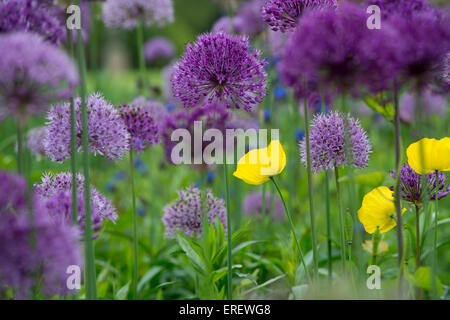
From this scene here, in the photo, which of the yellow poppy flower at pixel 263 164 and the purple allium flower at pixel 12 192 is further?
the yellow poppy flower at pixel 263 164

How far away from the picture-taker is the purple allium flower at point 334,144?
124 centimetres

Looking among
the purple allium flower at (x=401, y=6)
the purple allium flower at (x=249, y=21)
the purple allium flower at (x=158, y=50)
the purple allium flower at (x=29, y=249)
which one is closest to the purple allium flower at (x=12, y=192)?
the purple allium flower at (x=29, y=249)

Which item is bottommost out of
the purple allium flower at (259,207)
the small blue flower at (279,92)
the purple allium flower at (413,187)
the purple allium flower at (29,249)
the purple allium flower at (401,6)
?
the purple allium flower at (259,207)

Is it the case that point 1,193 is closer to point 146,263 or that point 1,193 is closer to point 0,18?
point 0,18

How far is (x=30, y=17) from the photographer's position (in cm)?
105

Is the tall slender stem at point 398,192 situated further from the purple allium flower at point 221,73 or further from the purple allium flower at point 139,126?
the purple allium flower at point 139,126

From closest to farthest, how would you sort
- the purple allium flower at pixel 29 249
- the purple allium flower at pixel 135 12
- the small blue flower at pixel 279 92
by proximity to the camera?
the purple allium flower at pixel 29 249, the purple allium flower at pixel 135 12, the small blue flower at pixel 279 92

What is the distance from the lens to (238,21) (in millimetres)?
2900

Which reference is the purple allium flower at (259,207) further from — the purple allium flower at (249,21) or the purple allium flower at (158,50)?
the purple allium flower at (158,50)

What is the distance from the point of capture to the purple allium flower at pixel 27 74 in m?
0.79

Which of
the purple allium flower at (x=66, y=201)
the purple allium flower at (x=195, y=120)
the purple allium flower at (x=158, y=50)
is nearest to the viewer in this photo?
the purple allium flower at (x=66, y=201)

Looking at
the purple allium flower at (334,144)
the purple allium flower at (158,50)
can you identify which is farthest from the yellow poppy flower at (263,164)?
the purple allium flower at (158,50)

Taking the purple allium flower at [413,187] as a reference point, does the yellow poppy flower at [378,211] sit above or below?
below

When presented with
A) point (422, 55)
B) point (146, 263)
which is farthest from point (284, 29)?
point (146, 263)
